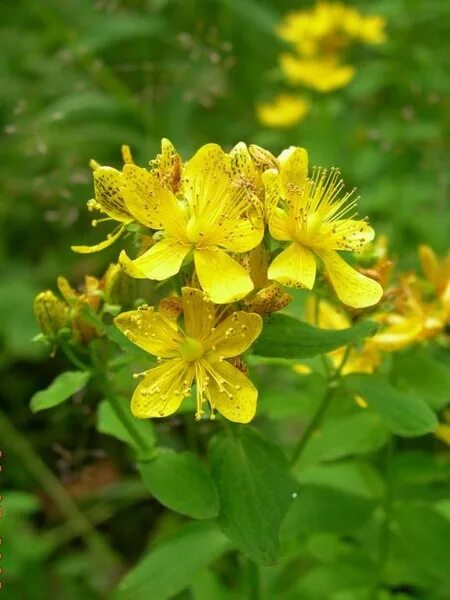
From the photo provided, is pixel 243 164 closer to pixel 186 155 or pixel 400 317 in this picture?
pixel 400 317

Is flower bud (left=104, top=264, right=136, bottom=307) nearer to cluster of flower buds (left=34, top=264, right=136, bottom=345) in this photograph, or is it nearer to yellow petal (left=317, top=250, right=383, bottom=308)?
cluster of flower buds (left=34, top=264, right=136, bottom=345)

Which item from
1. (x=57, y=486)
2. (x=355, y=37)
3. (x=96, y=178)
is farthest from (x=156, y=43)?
(x=96, y=178)

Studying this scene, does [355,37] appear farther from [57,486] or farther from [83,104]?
[57,486]

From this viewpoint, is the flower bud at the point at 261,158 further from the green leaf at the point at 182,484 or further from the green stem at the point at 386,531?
the green stem at the point at 386,531

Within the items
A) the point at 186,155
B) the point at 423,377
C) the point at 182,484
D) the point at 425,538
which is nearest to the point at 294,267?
the point at 182,484

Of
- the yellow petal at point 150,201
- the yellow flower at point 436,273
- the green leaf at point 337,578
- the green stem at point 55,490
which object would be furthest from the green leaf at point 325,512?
the green stem at point 55,490
